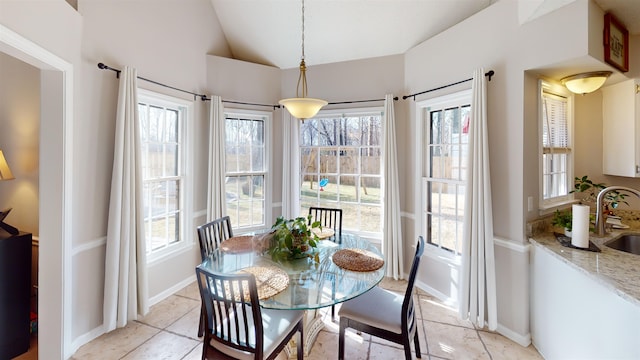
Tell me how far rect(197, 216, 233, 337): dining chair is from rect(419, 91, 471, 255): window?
2284 mm

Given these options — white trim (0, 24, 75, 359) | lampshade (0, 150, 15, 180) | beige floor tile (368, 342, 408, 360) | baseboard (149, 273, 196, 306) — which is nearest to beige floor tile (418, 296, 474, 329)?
beige floor tile (368, 342, 408, 360)

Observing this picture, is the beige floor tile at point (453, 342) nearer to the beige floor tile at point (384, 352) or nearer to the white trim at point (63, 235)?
the beige floor tile at point (384, 352)

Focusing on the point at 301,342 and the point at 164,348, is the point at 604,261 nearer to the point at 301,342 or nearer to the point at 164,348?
the point at 301,342

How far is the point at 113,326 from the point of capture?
235cm

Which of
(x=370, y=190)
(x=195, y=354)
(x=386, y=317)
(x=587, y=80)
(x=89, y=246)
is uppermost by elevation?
(x=587, y=80)

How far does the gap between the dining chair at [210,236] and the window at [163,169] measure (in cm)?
80

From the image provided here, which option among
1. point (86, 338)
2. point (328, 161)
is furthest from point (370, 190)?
point (86, 338)

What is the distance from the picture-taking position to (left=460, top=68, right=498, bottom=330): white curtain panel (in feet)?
7.72

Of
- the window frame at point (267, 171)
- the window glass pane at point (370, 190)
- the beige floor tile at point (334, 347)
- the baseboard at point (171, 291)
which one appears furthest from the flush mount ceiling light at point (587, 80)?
the baseboard at point (171, 291)

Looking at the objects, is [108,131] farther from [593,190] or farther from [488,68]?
[593,190]

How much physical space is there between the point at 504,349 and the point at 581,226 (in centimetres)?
115

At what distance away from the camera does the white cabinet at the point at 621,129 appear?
7.87 feet

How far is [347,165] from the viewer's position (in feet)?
12.3

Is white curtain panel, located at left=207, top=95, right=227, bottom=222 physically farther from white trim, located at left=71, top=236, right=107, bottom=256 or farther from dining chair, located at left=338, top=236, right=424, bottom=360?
dining chair, located at left=338, top=236, right=424, bottom=360
